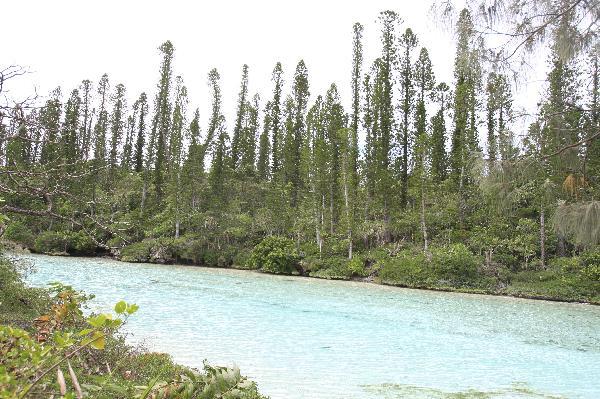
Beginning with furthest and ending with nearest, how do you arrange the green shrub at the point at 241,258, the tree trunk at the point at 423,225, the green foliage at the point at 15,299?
the green shrub at the point at 241,258 < the tree trunk at the point at 423,225 < the green foliage at the point at 15,299

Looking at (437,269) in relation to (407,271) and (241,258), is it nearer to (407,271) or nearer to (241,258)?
(407,271)

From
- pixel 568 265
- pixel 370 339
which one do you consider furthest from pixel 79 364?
pixel 568 265

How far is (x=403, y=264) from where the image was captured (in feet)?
79.4

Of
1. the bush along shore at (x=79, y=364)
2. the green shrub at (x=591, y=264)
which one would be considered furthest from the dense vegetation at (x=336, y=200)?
the bush along shore at (x=79, y=364)

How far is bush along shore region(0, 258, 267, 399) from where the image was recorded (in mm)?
1536

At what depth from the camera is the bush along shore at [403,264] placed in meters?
20.6

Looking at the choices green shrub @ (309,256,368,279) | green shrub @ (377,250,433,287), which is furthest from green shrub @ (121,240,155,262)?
green shrub @ (377,250,433,287)

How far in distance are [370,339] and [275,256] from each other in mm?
18363

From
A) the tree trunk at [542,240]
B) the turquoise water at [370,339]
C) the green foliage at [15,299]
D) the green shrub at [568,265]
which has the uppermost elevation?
the tree trunk at [542,240]

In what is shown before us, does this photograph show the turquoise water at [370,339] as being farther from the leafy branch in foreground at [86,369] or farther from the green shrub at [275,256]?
the green shrub at [275,256]

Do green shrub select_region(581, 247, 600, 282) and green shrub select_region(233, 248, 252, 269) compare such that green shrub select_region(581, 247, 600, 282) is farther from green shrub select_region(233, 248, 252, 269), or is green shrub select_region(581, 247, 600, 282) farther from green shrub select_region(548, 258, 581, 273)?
green shrub select_region(233, 248, 252, 269)

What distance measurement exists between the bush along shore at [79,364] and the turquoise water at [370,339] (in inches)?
→ 62.7

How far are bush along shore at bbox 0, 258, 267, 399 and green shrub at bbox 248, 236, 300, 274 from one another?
19.4 meters

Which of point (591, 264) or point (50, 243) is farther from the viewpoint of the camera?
point (50, 243)
